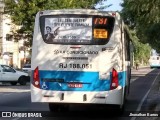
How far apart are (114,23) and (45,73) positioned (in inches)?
99.8

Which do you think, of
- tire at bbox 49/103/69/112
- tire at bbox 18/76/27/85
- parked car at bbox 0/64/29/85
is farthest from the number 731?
tire at bbox 18/76/27/85

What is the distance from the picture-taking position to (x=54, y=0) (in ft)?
143

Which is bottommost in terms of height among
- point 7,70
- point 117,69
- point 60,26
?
point 7,70

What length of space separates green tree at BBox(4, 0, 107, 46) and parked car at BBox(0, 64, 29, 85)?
8.25m

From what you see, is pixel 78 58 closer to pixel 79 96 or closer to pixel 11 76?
pixel 79 96

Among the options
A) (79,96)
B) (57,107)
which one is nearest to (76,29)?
(79,96)

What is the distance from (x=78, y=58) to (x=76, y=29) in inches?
34.5

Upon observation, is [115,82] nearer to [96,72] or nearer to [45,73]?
[96,72]

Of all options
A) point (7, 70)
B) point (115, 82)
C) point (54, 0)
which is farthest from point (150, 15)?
point (54, 0)

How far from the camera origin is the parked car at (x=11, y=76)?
116ft

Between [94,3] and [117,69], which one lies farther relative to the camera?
[94,3]

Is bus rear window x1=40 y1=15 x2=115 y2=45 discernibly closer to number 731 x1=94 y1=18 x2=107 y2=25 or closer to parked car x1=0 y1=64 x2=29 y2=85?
number 731 x1=94 y1=18 x2=107 y2=25

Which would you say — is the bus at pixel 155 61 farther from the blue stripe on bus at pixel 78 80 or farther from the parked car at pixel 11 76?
the blue stripe on bus at pixel 78 80

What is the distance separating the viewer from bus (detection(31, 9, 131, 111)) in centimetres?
1380
